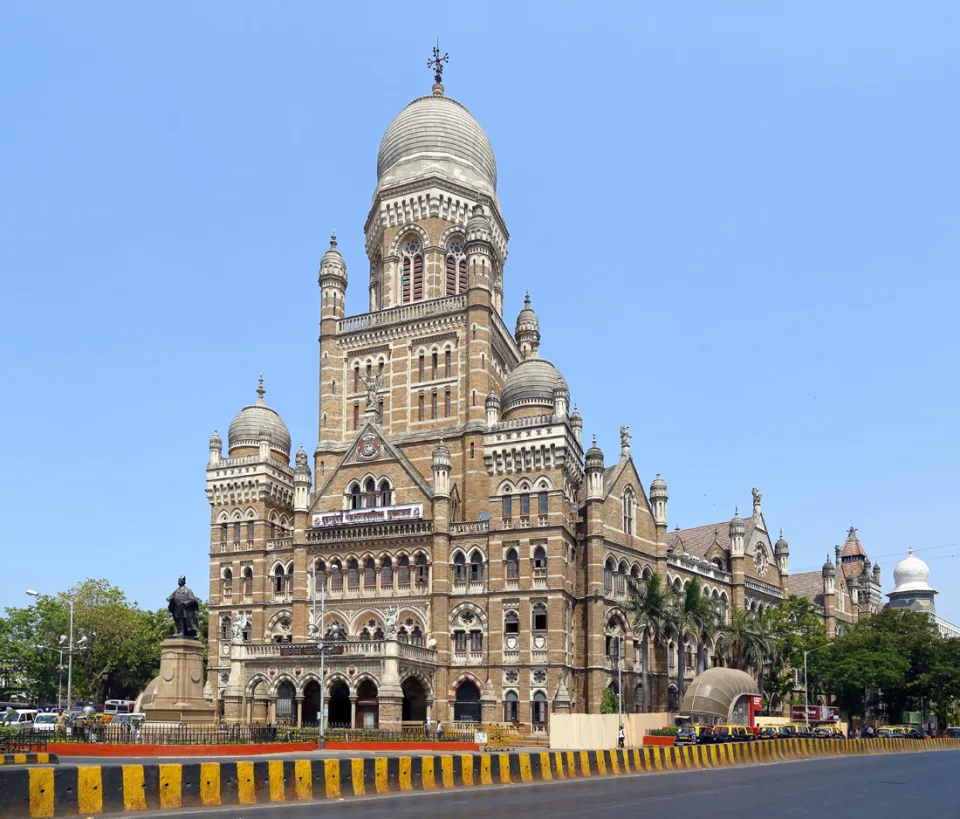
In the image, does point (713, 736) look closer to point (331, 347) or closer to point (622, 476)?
point (622, 476)

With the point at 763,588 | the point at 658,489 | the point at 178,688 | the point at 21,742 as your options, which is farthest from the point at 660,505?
the point at 21,742

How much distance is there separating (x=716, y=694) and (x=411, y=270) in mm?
35744

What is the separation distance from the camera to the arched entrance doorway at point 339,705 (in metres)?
62.9

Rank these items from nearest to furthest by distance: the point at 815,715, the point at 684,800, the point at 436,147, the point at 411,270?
1. the point at 684,800
2. the point at 815,715
3. the point at 411,270
4. the point at 436,147

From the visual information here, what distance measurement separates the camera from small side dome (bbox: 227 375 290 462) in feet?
252

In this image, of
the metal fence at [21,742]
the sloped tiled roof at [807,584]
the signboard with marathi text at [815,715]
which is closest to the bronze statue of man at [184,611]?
the metal fence at [21,742]

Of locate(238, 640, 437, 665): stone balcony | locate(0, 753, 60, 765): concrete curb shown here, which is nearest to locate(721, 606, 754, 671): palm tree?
locate(238, 640, 437, 665): stone balcony

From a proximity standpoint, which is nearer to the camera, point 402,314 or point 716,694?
point 716,694

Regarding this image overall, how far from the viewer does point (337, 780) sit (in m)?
27.4

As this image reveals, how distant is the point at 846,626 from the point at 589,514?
4264cm

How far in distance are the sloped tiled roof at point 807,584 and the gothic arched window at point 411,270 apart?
50.3 m

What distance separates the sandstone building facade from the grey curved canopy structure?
5.30m

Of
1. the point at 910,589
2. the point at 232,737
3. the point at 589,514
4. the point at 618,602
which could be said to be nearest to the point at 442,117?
the point at 589,514

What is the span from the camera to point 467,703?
211 feet
